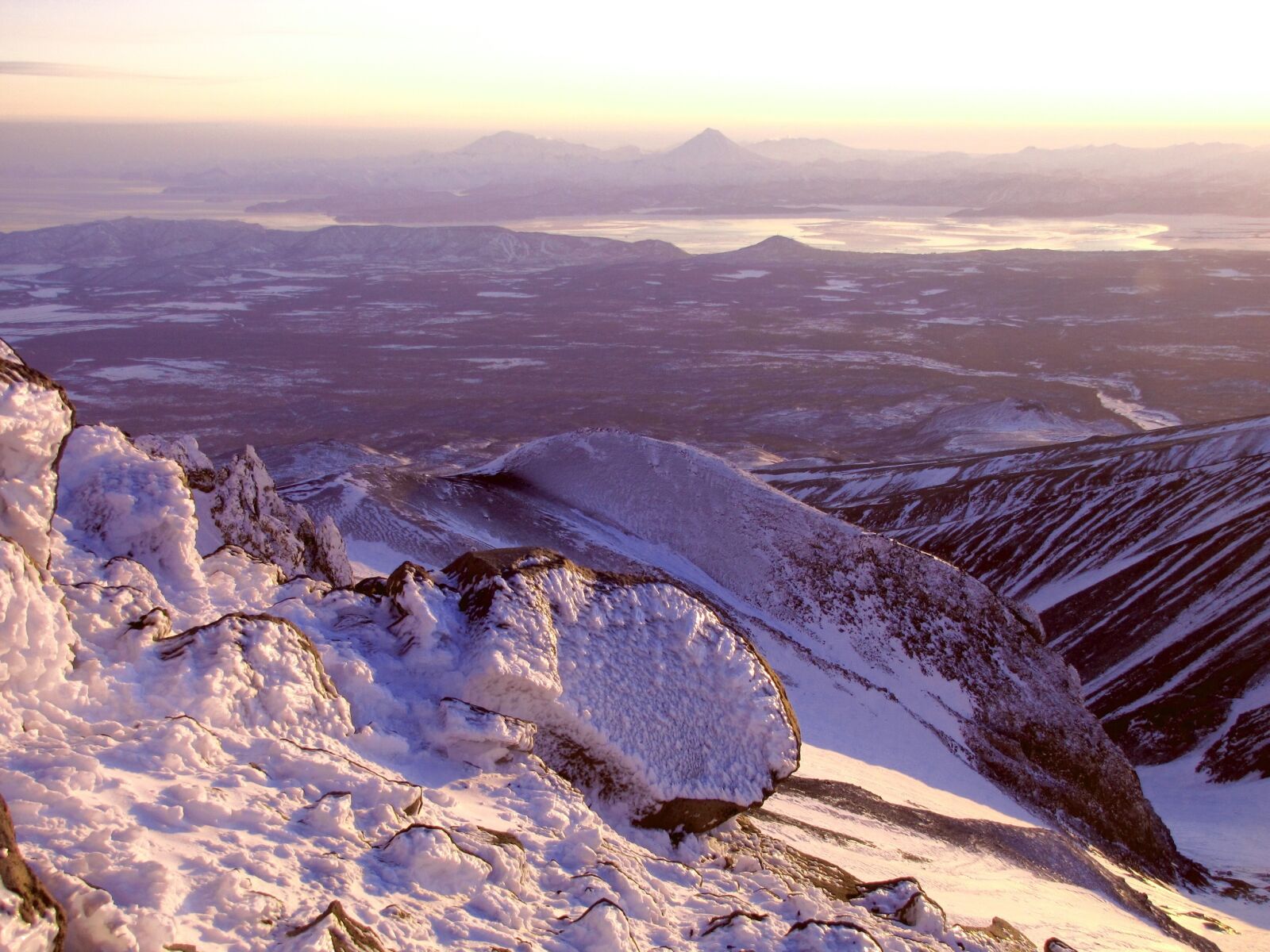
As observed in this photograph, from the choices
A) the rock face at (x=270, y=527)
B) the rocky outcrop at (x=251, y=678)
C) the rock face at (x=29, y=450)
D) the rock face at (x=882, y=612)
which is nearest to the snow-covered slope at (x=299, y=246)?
the rock face at (x=882, y=612)

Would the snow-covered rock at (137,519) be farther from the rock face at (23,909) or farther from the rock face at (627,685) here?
the rock face at (23,909)

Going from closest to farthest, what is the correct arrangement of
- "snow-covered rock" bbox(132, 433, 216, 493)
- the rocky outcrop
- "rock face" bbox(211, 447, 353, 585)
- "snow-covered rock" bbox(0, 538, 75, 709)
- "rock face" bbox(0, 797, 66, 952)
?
"rock face" bbox(0, 797, 66, 952) → "snow-covered rock" bbox(0, 538, 75, 709) → the rocky outcrop → "rock face" bbox(211, 447, 353, 585) → "snow-covered rock" bbox(132, 433, 216, 493)

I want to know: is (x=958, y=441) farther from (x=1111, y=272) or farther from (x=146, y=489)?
(x=1111, y=272)

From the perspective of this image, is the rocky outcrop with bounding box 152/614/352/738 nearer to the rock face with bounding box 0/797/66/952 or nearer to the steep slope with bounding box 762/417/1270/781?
the rock face with bounding box 0/797/66/952

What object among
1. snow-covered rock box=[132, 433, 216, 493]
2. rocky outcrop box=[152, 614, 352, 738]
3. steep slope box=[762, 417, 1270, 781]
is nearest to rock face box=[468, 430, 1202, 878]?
steep slope box=[762, 417, 1270, 781]

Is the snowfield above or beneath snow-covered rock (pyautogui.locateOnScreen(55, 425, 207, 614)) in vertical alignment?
beneath

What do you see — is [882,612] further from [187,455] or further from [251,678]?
[251,678]
